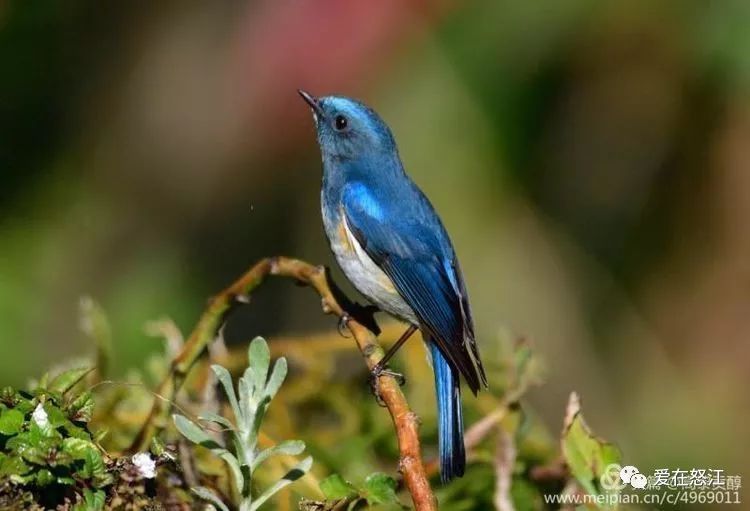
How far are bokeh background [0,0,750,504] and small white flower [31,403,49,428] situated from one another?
2.09m

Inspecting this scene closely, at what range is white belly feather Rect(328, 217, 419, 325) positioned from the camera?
10.1ft

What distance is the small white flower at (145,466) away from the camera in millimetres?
1356

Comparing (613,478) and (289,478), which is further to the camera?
(613,478)

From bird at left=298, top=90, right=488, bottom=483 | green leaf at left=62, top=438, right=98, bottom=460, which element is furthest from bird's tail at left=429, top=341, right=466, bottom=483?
green leaf at left=62, top=438, right=98, bottom=460

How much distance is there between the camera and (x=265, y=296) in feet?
16.1

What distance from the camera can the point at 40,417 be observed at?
132 centimetres

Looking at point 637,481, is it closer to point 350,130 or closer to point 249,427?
point 249,427

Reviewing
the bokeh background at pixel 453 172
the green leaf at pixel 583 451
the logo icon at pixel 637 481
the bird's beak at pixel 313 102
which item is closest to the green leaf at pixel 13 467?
the green leaf at pixel 583 451

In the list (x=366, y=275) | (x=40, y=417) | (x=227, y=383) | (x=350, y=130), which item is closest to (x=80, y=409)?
(x=40, y=417)

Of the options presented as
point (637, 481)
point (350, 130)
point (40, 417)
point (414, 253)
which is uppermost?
point (350, 130)

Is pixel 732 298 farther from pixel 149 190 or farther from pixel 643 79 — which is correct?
pixel 149 190

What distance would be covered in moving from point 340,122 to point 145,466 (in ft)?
7.08

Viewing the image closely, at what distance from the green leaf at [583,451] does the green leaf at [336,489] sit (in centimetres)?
35

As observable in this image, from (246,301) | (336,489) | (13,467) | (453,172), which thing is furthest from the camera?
(453,172)
